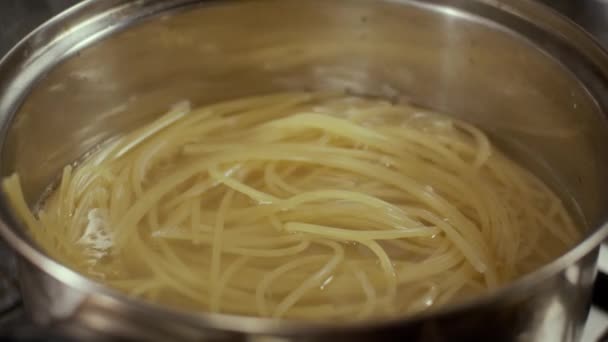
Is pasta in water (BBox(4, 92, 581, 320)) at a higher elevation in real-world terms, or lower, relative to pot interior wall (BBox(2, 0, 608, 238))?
lower

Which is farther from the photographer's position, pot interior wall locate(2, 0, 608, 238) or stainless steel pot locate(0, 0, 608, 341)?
pot interior wall locate(2, 0, 608, 238)

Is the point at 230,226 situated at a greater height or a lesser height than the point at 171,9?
lesser

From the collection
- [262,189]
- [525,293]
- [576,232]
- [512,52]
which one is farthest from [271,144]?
[525,293]

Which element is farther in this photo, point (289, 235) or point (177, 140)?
point (177, 140)

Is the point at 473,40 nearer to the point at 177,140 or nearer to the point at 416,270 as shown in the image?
the point at 416,270

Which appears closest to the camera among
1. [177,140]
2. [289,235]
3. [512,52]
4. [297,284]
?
[297,284]
